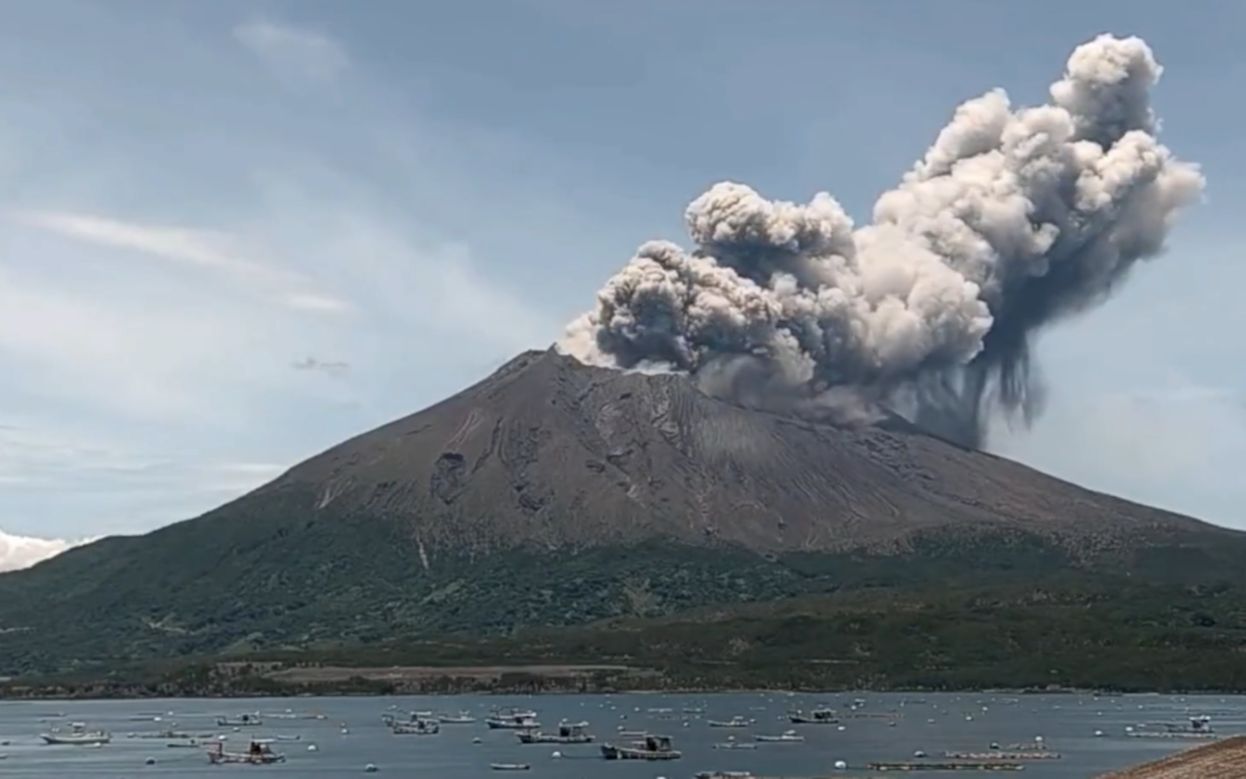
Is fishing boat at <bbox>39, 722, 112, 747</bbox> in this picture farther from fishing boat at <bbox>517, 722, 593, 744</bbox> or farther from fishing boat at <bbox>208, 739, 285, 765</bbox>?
fishing boat at <bbox>517, 722, 593, 744</bbox>

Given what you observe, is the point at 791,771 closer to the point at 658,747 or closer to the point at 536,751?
the point at 658,747

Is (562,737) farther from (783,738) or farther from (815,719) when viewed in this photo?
(815,719)

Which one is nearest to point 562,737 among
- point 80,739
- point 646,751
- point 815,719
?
point 646,751

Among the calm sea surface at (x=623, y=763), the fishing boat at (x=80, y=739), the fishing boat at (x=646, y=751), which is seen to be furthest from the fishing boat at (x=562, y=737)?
the fishing boat at (x=80, y=739)

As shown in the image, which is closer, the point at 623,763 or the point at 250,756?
the point at 623,763

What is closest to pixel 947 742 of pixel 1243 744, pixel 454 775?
pixel 454 775

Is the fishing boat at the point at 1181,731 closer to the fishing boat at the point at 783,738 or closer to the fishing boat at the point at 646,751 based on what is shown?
the fishing boat at the point at 783,738

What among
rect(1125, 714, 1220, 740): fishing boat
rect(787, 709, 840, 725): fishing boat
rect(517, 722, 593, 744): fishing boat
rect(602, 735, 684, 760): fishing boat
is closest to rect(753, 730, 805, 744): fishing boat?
rect(602, 735, 684, 760): fishing boat
